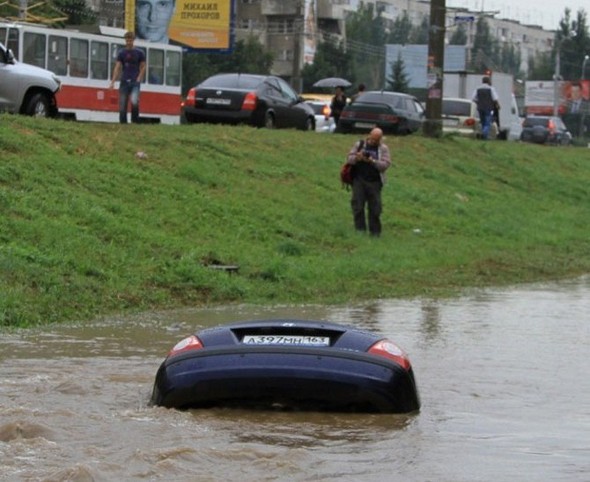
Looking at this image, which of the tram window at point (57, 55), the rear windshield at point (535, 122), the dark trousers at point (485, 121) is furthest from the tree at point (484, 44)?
the tram window at point (57, 55)

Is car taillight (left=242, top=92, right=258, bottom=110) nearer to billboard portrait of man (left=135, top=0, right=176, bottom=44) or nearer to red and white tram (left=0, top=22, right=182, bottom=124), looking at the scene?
red and white tram (left=0, top=22, right=182, bottom=124)

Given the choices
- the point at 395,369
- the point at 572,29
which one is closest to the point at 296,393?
the point at 395,369

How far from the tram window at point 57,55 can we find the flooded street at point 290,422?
63.9 ft

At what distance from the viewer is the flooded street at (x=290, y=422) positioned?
7.40 meters

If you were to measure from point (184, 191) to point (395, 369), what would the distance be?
42.6ft

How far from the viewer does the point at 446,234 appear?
23.7 m

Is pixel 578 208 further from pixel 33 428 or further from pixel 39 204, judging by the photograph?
pixel 33 428

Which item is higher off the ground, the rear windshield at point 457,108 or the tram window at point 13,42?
the tram window at point 13,42

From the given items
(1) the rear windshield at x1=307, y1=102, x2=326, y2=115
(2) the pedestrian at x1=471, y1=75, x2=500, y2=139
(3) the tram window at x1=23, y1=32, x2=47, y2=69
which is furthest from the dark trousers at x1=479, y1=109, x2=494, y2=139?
(3) the tram window at x1=23, y1=32, x2=47, y2=69

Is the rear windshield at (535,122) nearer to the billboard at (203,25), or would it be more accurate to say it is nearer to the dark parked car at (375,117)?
the billboard at (203,25)

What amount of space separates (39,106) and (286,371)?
18.4m

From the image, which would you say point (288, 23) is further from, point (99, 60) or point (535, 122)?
point (99, 60)

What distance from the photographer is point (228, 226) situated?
19906 millimetres

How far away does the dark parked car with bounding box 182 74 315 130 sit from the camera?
3225cm
